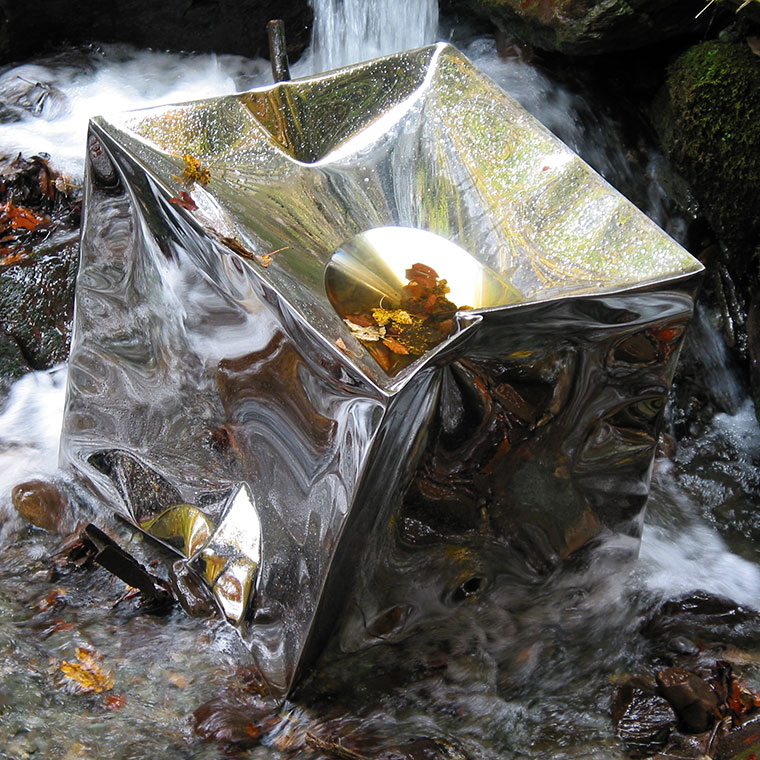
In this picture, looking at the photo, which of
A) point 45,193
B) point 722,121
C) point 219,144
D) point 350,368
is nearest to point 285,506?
point 350,368

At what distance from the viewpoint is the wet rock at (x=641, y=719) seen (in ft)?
6.59

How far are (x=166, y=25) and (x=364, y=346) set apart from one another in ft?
11.0

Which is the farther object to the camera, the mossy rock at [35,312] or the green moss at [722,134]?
the mossy rock at [35,312]

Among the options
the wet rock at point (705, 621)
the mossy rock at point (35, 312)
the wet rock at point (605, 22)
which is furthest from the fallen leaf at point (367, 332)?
the wet rock at point (605, 22)

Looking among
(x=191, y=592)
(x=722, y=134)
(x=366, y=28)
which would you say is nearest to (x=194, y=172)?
(x=191, y=592)

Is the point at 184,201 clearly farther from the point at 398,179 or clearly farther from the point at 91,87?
the point at 91,87

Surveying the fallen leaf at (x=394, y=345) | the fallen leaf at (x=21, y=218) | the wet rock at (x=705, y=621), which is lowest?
the wet rock at (x=705, y=621)

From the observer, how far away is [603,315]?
1771 millimetres

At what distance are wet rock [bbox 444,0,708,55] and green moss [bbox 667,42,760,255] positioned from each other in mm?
158

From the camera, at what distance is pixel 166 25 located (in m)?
4.41

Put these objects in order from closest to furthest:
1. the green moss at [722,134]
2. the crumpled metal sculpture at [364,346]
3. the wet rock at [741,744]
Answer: the crumpled metal sculpture at [364,346] → the wet rock at [741,744] → the green moss at [722,134]

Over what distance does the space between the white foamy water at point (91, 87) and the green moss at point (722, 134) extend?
7.50 ft

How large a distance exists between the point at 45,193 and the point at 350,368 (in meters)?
2.43

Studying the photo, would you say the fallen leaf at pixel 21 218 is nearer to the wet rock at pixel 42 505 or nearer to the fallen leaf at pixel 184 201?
the wet rock at pixel 42 505
